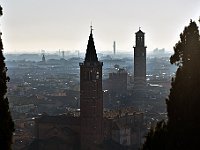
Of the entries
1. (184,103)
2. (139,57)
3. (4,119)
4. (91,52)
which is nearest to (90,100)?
(91,52)

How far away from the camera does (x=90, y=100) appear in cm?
3497

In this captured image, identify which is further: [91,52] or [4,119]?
[91,52]

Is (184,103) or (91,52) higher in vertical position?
(91,52)

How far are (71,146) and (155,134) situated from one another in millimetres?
25386

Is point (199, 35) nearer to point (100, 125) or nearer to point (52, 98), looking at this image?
point (100, 125)

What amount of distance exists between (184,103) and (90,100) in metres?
25.0

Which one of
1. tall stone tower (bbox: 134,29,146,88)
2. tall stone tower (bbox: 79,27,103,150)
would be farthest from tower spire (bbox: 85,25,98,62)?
tall stone tower (bbox: 134,29,146,88)

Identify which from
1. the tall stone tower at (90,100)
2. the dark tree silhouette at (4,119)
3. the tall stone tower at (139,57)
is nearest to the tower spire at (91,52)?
the tall stone tower at (90,100)

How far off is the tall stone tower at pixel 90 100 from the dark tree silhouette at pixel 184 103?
2388cm

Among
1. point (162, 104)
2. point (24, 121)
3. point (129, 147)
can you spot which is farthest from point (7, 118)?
point (162, 104)

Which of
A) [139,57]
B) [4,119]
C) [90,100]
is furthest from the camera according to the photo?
[139,57]

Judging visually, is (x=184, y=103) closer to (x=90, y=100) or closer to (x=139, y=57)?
(x=90, y=100)

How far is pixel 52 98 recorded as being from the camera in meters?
70.8

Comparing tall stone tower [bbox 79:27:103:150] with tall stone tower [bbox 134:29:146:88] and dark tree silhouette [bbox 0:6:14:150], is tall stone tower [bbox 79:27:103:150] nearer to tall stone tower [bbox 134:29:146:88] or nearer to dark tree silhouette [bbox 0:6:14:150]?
dark tree silhouette [bbox 0:6:14:150]
